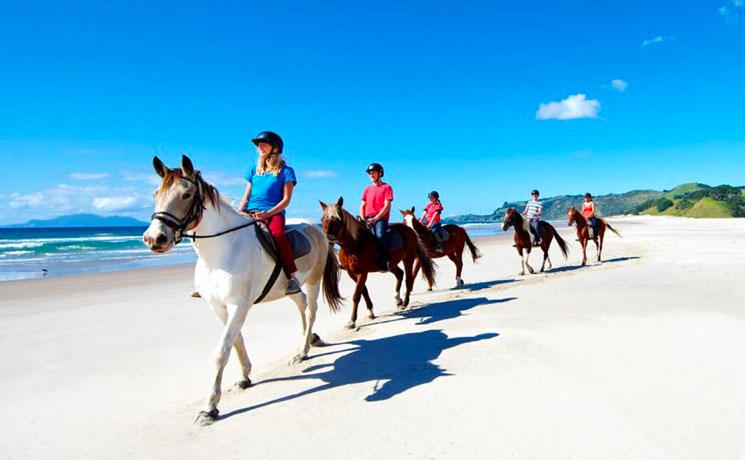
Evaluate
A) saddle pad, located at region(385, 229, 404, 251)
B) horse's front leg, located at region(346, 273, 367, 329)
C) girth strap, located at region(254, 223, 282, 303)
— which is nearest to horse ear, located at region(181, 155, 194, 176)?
girth strap, located at region(254, 223, 282, 303)

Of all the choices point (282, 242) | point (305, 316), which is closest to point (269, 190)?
point (282, 242)

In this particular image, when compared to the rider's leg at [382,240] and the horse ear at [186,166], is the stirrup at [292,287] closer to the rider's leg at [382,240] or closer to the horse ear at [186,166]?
the horse ear at [186,166]

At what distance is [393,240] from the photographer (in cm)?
793

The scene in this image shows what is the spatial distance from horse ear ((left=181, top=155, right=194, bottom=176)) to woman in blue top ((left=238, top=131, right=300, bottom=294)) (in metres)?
1.04

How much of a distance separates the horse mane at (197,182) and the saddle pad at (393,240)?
166 inches

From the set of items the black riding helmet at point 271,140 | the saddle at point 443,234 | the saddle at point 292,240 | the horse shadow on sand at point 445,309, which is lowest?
the horse shadow on sand at point 445,309

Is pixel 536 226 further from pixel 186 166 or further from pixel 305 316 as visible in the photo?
pixel 186 166

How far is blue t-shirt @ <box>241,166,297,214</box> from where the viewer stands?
4.75m

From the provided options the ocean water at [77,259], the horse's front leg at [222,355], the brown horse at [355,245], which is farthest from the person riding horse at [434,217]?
the ocean water at [77,259]

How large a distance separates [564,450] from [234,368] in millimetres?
3748

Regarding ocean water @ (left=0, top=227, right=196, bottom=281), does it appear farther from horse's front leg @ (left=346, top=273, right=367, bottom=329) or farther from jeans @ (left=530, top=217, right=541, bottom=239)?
jeans @ (left=530, top=217, right=541, bottom=239)

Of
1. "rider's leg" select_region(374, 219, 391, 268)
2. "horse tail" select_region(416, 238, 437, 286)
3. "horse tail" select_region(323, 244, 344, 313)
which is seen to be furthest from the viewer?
"horse tail" select_region(416, 238, 437, 286)

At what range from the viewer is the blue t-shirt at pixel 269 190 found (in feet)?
15.6

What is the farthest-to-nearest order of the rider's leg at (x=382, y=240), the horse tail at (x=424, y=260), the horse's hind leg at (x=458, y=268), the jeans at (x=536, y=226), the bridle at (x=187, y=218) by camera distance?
1. the jeans at (x=536, y=226)
2. the horse's hind leg at (x=458, y=268)
3. the horse tail at (x=424, y=260)
4. the rider's leg at (x=382, y=240)
5. the bridle at (x=187, y=218)
